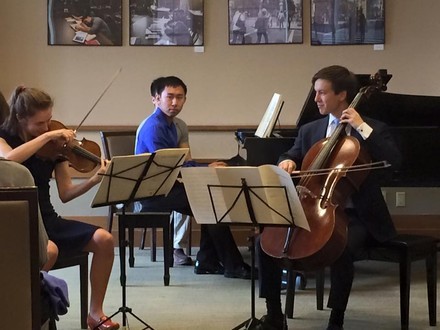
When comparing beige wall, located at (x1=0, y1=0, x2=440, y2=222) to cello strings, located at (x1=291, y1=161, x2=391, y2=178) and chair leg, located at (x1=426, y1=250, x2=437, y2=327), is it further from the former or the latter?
cello strings, located at (x1=291, y1=161, x2=391, y2=178)

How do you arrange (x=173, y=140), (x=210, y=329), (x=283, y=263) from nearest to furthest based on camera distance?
(x=283, y=263)
(x=210, y=329)
(x=173, y=140)

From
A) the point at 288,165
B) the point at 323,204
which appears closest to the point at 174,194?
the point at 288,165

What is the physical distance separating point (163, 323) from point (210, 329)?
0.79 feet

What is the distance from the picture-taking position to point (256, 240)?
3215 millimetres

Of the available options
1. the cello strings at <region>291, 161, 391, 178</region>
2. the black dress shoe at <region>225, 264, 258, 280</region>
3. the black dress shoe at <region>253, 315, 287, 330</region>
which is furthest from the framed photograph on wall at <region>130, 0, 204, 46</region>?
the black dress shoe at <region>253, 315, 287, 330</region>

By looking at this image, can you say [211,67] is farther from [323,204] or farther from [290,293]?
[323,204]

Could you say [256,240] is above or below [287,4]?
below

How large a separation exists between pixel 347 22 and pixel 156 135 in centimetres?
187

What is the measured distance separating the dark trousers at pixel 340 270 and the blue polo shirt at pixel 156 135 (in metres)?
1.29

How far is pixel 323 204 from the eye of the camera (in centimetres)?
277

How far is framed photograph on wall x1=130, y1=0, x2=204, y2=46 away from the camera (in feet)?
17.0

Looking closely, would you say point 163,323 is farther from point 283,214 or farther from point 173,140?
point 173,140

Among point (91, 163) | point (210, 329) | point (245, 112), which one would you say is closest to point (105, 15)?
point (245, 112)

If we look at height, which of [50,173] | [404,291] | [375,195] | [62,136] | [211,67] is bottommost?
[404,291]
